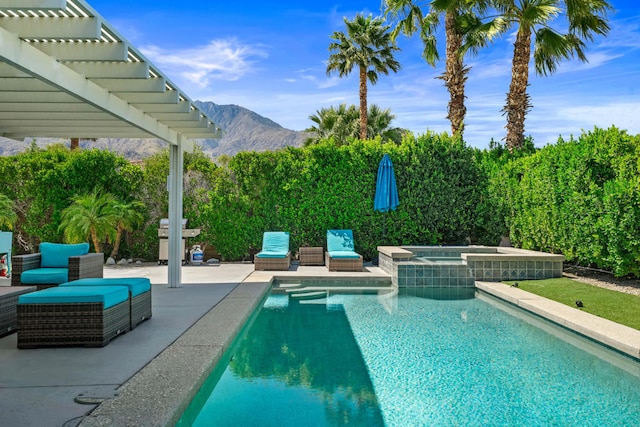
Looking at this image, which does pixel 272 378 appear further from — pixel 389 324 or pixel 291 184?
pixel 291 184

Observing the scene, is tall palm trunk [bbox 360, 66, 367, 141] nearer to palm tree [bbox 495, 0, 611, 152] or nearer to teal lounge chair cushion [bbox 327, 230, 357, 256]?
palm tree [bbox 495, 0, 611, 152]

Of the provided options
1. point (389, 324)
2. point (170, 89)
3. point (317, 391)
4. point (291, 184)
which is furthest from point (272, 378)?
point (291, 184)

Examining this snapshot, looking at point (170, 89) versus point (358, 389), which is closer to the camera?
point (358, 389)

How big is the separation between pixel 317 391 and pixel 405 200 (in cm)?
981

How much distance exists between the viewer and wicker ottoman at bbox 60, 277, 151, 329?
561cm

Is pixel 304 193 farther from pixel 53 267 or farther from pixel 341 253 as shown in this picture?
pixel 53 267

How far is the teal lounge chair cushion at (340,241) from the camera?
12.5m

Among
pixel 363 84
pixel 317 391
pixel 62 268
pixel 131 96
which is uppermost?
pixel 363 84

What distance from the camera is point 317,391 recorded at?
4219 mm

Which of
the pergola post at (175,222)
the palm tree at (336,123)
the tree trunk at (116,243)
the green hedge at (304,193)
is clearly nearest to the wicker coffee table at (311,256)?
the green hedge at (304,193)

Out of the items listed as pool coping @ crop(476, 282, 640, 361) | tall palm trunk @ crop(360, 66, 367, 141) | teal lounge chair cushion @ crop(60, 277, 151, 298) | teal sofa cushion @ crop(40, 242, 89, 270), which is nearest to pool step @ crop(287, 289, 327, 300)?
pool coping @ crop(476, 282, 640, 361)

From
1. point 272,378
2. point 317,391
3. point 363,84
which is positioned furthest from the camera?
point 363,84

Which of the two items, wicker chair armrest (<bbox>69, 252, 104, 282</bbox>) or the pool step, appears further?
the pool step

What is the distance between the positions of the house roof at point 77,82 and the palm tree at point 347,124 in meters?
18.0
